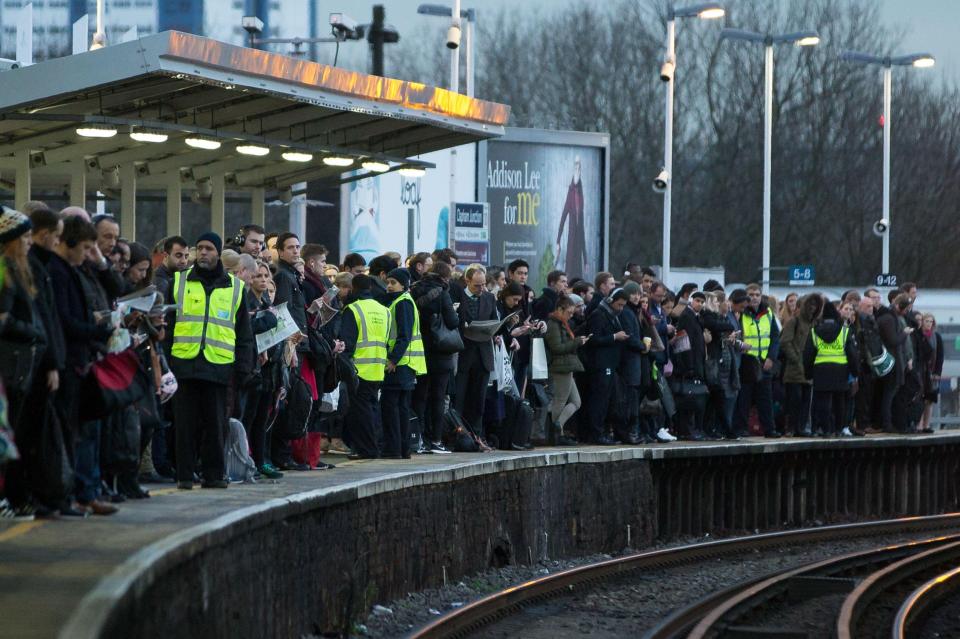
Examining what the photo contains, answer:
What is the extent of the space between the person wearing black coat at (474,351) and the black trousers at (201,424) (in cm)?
519

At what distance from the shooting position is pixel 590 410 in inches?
814

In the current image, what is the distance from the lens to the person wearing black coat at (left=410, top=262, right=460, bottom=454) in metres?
17.0

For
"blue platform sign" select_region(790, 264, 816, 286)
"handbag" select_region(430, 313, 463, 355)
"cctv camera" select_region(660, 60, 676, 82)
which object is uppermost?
"cctv camera" select_region(660, 60, 676, 82)

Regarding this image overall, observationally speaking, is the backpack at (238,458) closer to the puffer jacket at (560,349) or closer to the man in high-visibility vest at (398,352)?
the man in high-visibility vest at (398,352)

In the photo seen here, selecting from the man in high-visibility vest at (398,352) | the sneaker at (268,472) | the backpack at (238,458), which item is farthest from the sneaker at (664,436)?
the backpack at (238,458)

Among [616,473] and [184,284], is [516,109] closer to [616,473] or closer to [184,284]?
[616,473]

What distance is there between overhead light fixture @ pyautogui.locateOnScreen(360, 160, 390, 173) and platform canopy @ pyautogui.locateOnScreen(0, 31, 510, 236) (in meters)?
0.02

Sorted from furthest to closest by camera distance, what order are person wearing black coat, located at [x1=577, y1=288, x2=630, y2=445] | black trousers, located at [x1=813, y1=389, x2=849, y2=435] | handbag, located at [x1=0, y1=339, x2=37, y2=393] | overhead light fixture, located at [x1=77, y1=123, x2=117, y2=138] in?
black trousers, located at [x1=813, y1=389, x2=849, y2=435]
person wearing black coat, located at [x1=577, y1=288, x2=630, y2=445]
overhead light fixture, located at [x1=77, y1=123, x2=117, y2=138]
handbag, located at [x1=0, y1=339, x2=37, y2=393]

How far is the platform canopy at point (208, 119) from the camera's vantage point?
53.2 ft

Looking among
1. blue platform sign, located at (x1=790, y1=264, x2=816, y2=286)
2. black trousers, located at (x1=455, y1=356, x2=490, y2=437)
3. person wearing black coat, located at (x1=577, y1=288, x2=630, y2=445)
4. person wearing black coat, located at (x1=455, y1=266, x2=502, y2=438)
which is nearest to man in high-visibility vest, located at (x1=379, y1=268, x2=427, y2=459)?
person wearing black coat, located at (x1=455, y1=266, x2=502, y2=438)

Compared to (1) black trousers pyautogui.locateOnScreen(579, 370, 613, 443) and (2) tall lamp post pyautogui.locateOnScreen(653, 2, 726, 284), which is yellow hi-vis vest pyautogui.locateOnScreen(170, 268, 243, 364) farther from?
(2) tall lamp post pyautogui.locateOnScreen(653, 2, 726, 284)

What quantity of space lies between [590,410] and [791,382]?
4554 millimetres

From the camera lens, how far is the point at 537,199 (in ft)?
99.2

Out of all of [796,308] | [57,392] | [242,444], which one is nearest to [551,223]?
[796,308]
